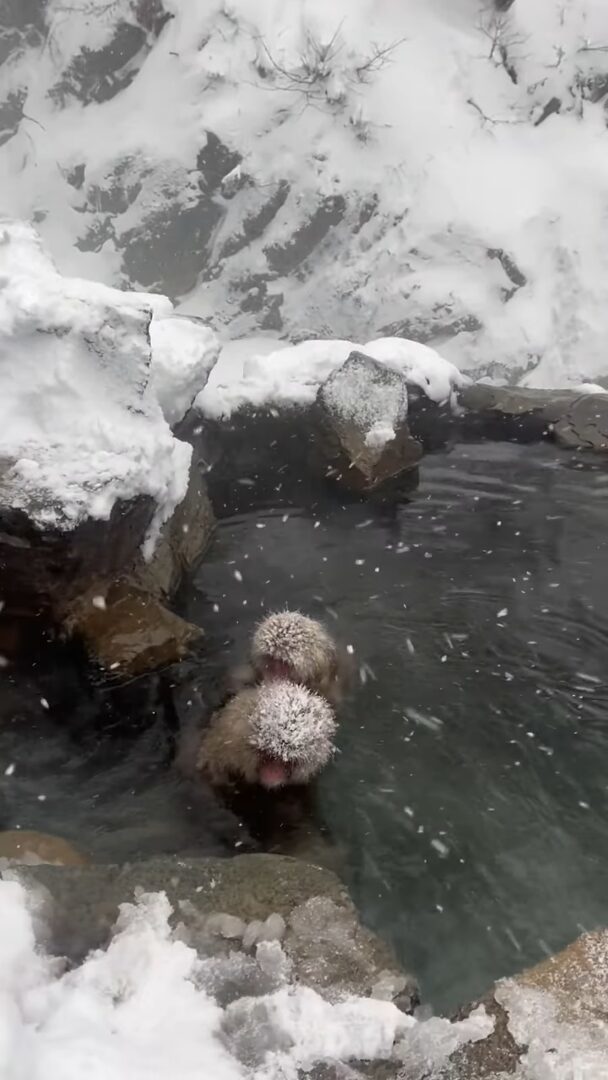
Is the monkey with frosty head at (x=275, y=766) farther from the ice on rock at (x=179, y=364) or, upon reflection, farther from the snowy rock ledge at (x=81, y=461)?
the ice on rock at (x=179, y=364)

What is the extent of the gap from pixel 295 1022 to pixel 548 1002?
0.82m

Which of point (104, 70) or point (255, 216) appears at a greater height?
point (104, 70)

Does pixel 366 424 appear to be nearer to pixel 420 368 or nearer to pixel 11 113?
pixel 420 368

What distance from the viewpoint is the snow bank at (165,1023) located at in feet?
7.38

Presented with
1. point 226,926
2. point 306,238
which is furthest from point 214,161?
point 226,926

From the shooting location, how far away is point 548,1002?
2512mm

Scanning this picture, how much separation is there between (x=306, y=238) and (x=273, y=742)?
1083 centimetres

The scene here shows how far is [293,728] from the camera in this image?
421cm

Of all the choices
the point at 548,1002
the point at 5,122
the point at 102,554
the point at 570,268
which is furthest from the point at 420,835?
the point at 5,122

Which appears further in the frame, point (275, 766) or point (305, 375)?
point (305, 375)

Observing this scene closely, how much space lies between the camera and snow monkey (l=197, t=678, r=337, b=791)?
4.22 metres

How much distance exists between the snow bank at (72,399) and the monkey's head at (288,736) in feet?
5.95

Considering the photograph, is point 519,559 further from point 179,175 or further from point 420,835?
point 179,175

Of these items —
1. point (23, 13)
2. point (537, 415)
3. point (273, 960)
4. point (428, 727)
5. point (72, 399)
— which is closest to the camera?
point (273, 960)
